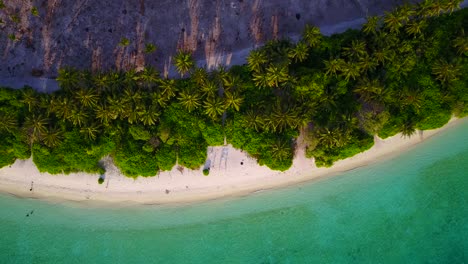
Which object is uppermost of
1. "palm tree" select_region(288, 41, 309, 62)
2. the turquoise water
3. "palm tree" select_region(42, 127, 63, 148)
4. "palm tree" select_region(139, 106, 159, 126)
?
"palm tree" select_region(288, 41, 309, 62)

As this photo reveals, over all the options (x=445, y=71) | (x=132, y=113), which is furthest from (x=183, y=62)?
(x=445, y=71)

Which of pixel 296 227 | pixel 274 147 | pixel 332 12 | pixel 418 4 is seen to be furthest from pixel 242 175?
pixel 418 4

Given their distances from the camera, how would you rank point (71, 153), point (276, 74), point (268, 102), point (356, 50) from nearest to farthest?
point (276, 74)
point (356, 50)
point (71, 153)
point (268, 102)

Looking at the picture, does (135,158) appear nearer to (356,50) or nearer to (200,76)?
(200,76)

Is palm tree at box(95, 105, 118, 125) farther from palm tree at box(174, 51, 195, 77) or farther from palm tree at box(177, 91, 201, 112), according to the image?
palm tree at box(174, 51, 195, 77)

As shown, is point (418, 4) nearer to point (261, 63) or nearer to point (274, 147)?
point (261, 63)

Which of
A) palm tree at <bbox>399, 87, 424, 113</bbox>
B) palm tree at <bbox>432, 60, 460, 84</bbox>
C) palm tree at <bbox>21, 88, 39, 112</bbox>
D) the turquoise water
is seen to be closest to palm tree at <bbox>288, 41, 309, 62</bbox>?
palm tree at <bbox>399, 87, 424, 113</bbox>
